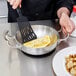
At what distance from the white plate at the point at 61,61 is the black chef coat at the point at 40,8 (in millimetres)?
345

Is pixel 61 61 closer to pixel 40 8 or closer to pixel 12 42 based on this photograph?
pixel 12 42

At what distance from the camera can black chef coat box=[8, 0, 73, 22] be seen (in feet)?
3.59

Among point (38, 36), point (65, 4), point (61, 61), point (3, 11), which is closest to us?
point (61, 61)

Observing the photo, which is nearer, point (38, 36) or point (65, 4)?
point (38, 36)

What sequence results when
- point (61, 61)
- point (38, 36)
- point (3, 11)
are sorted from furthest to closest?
1. point (3, 11)
2. point (38, 36)
3. point (61, 61)

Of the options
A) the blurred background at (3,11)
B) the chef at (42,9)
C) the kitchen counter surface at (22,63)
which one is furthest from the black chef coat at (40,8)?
the blurred background at (3,11)

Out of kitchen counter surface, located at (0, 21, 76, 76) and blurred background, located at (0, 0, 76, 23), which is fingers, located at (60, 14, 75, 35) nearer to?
kitchen counter surface, located at (0, 21, 76, 76)

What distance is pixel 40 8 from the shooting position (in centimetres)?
112

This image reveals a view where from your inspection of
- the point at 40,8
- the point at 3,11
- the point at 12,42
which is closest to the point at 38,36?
the point at 12,42

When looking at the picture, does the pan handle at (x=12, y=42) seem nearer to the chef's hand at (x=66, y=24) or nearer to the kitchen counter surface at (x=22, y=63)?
the kitchen counter surface at (x=22, y=63)

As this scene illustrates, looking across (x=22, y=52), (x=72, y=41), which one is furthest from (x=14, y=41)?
(x=72, y=41)

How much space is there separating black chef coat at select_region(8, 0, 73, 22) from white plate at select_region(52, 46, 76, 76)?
345 mm

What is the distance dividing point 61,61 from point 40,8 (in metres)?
0.46

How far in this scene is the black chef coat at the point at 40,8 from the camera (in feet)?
3.59
